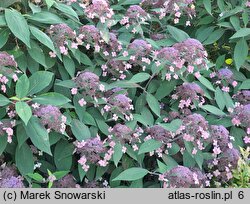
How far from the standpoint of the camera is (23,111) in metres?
1.92

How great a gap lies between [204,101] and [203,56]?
0.88 feet

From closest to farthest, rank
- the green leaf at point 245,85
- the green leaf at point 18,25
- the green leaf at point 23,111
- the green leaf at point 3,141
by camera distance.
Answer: the green leaf at point 23,111 < the green leaf at point 3,141 < the green leaf at point 18,25 < the green leaf at point 245,85

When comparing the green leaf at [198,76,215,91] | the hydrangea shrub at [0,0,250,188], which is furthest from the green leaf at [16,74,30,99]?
the green leaf at [198,76,215,91]

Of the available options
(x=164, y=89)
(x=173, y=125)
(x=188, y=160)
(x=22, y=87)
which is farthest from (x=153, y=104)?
(x=22, y=87)

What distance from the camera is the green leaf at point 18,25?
2.14m

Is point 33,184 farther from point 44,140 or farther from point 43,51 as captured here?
point 43,51

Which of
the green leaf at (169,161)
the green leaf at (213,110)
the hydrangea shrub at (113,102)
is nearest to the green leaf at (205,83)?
the hydrangea shrub at (113,102)

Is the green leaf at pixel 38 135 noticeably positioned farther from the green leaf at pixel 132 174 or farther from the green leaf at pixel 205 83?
the green leaf at pixel 205 83

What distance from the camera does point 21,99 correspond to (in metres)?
2.02

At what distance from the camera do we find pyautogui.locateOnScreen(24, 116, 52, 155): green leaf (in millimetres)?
1956

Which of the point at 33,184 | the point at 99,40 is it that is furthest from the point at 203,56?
the point at 33,184

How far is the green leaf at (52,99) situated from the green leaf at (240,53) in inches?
41.7

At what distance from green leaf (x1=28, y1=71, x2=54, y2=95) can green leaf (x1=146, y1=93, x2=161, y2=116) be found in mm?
535

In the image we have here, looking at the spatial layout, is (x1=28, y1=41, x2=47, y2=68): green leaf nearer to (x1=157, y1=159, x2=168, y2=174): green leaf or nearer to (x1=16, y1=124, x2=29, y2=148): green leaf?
(x1=16, y1=124, x2=29, y2=148): green leaf
